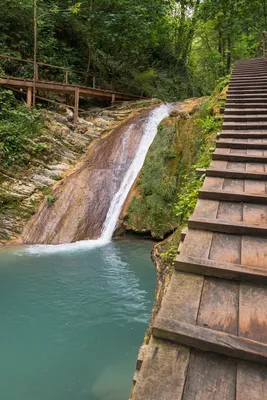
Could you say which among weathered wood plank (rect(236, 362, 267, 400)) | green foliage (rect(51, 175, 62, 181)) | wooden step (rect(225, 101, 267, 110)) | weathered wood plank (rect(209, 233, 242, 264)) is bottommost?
green foliage (rect(51, 175, 62, 181))

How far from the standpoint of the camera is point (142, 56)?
1570cm

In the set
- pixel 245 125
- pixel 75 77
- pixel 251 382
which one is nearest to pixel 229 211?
pixel 251 382

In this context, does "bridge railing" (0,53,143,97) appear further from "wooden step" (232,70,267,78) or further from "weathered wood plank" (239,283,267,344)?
"weathered wood plank" (239,283,267,344)

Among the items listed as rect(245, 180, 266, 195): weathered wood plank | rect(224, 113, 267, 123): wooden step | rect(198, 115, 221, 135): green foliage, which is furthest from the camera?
rect(198, 115, 221, 135): green foliage

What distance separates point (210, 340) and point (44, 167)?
8501 mm

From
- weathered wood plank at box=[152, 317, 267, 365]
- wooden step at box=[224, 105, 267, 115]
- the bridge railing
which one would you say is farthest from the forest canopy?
weathered wood plank at box=[152, 317, 267, 365]

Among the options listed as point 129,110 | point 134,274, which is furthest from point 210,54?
point 134,274

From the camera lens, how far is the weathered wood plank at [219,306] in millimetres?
1341

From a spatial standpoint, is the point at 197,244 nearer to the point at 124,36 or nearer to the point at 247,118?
the point at 247,118

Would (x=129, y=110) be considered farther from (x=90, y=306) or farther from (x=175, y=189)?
(x=90, y=306)

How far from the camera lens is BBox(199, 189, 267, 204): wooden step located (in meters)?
2.32

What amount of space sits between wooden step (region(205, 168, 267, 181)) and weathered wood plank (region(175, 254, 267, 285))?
4.51 feet

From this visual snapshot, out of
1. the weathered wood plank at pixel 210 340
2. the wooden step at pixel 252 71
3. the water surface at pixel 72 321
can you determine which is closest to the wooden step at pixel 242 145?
the weathered wood plank at pixel 210 340

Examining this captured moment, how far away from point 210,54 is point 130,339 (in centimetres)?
1887
